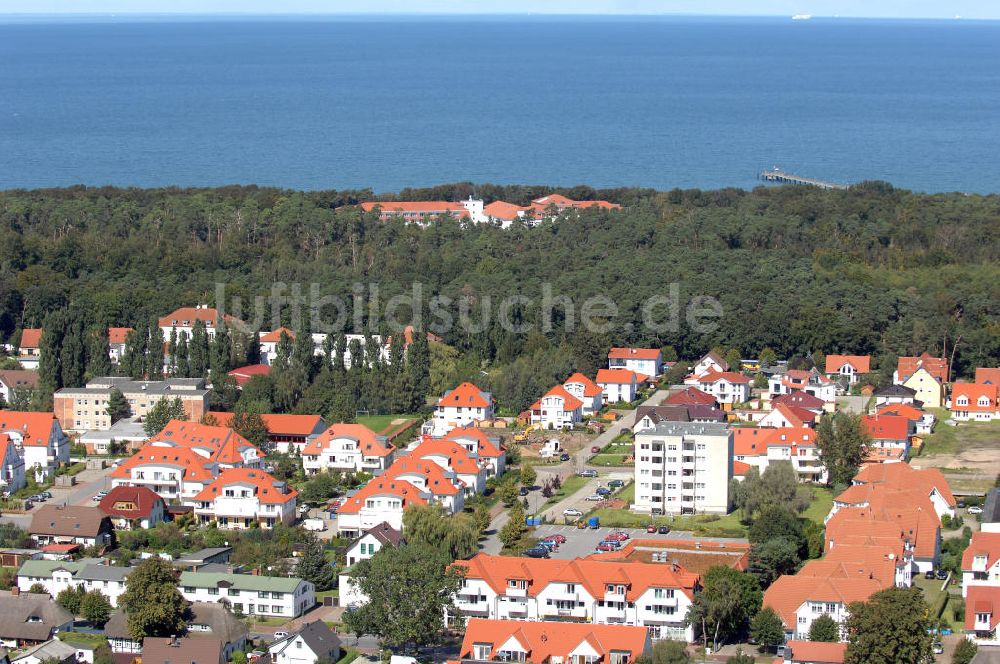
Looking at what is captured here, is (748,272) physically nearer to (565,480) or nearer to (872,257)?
(872,257)

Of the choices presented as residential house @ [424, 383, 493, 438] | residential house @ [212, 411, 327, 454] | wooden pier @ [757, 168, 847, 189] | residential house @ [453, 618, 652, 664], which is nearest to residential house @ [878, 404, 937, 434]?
residential house @ [424, 383, 493, 438]

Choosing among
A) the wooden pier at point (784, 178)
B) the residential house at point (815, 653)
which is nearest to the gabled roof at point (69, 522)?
the residential house at point (815, 653)

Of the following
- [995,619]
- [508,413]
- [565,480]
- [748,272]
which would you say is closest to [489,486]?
[565,480]

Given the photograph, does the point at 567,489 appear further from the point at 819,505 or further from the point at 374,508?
the point at 819,505

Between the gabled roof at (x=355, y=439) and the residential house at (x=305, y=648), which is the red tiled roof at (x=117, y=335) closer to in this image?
the gabled roof at (x=355, y=439)

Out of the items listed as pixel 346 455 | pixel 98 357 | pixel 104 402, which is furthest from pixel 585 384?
pixel 98 357

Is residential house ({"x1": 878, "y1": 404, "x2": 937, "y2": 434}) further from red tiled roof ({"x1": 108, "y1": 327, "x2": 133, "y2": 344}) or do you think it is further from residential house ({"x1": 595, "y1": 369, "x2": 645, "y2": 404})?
red tiled roof ({"x1": 108, "y1": 327, "x2": 133, "y2": 344})
